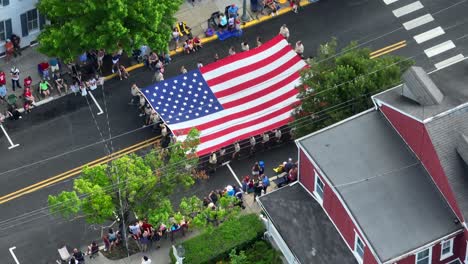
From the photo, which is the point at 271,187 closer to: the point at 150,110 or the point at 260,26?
the point at 150,110

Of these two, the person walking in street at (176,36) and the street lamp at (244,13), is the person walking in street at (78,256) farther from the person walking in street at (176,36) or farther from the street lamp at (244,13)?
the street lamp at (244,13)

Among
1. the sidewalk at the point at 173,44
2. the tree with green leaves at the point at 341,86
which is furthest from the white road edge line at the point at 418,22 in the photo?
the tree with green leaves at the point at 341,86

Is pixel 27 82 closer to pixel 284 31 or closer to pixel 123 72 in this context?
pixel 123 72

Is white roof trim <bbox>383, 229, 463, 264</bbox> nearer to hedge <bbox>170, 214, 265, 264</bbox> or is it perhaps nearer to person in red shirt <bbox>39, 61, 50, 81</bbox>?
hedge <bbox>170, 214, 265, 264</bbox>

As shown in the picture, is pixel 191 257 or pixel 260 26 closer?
pixel 191 257

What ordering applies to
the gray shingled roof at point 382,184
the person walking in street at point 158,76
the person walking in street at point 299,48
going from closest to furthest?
the gray shingled roof at point 382,184
the person walking in street at point 158,76
the person walking in street at point 299,48

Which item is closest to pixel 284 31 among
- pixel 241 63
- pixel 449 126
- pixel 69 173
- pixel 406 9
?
pixel 241 63

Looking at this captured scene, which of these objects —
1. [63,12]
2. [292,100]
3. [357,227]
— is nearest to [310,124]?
[292,100]
